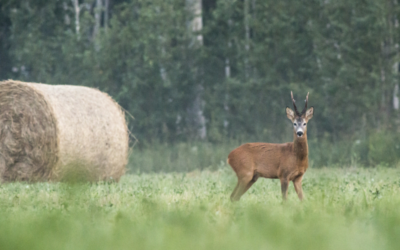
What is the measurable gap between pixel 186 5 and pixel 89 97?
26.4 ft

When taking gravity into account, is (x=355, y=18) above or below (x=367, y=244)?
above

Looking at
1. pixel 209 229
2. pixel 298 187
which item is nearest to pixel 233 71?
pixel 298 187

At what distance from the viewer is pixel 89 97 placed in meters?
12.1

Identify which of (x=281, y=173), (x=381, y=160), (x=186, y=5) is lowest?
(x=381, y=160)

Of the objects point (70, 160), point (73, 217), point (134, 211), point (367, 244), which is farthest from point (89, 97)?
point (367, 244)

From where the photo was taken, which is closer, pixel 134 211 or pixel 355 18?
pixel 134 211

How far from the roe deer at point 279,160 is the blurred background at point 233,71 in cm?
731

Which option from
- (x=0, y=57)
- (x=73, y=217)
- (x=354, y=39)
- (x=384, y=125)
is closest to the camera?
(x=73, y=217)

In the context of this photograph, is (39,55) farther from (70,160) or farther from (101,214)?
(101,214)

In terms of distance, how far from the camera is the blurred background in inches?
645

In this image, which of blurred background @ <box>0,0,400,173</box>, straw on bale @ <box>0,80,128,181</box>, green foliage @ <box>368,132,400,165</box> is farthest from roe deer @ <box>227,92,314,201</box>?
blurred background @ <box>0,0,400,173</box>

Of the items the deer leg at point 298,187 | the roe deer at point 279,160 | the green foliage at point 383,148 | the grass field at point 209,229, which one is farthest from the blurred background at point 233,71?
the grass field at point 209,229

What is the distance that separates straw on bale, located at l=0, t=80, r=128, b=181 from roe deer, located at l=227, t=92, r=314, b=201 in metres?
4.18

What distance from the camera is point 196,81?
19.6 m
